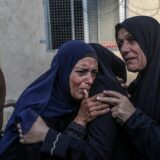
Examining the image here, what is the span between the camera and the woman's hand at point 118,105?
7.40 feet

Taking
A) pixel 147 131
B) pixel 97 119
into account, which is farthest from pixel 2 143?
pixel 147 131

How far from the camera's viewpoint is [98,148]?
2.21 metres

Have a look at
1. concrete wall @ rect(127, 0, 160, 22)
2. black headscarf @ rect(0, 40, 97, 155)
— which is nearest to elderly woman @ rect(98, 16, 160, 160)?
black headscarf @ rect(0, 40, 97, 155)

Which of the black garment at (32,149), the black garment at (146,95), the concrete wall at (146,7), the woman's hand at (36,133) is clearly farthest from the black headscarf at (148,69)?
the concrete wall at (146,7)

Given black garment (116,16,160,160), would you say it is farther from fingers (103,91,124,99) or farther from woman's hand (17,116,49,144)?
woman's hand (17,116,49,144)

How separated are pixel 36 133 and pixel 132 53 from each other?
0.68 m

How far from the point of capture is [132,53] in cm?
251

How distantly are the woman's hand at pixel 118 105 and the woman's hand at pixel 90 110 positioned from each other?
0.08 feet

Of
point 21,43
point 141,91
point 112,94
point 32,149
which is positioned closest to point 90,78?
point 112,94

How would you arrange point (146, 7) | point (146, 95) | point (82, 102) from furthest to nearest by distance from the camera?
point (146, 7), point (146, 95), point (82, 102)

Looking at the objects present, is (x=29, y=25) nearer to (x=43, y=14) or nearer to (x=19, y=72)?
(x=43, y=14)

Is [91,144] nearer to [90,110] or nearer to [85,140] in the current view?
[85,140]

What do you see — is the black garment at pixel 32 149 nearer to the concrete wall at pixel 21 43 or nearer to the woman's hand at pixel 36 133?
the woman's hand at pixel 36 133

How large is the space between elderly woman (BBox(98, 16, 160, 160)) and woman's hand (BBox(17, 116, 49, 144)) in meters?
0.32
